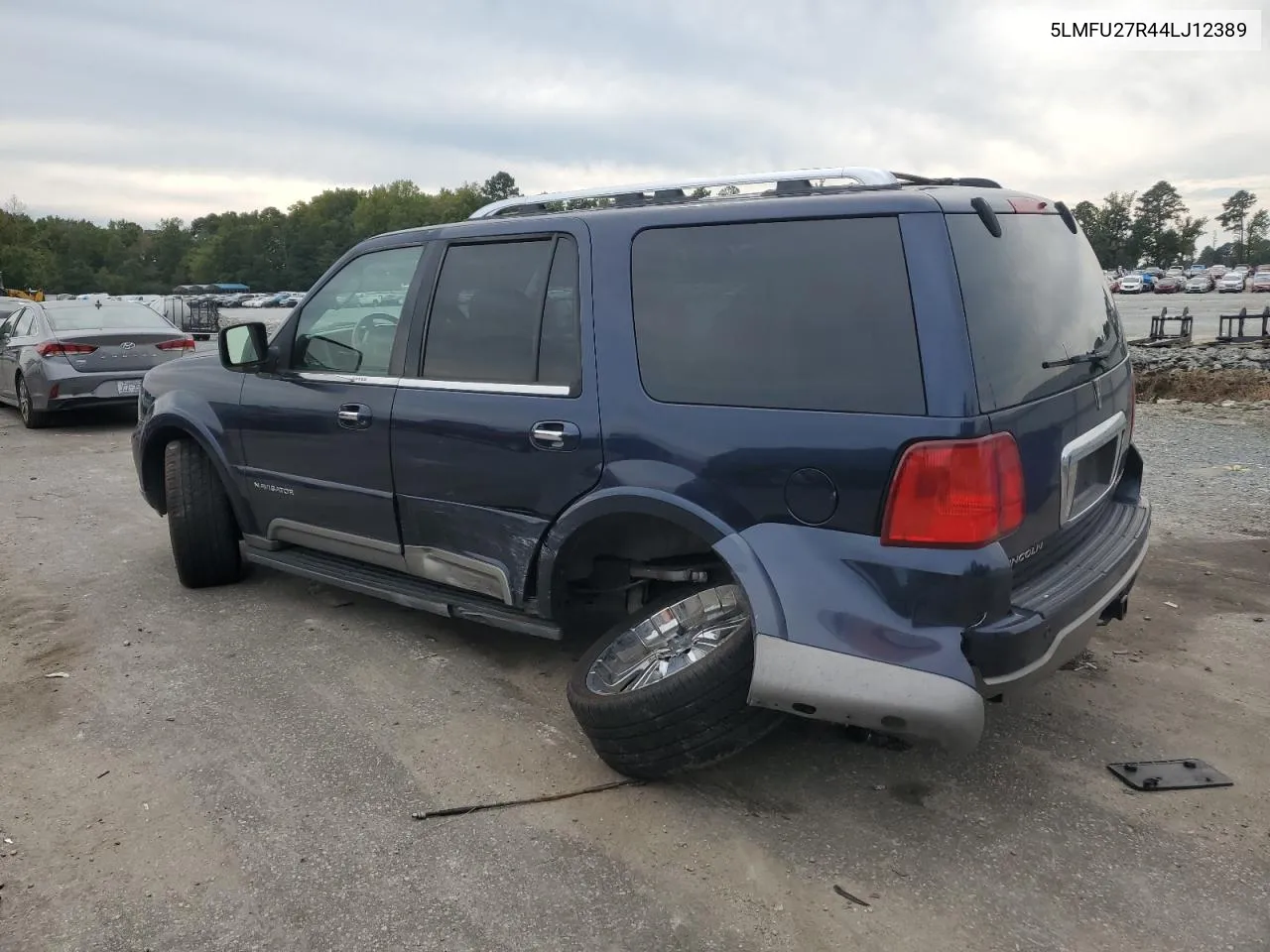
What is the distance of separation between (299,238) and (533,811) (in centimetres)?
13228

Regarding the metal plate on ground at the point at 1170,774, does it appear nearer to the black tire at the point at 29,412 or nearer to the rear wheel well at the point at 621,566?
the rear wheel well at the point at 621,566

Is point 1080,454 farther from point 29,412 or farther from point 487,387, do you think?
point 29,412

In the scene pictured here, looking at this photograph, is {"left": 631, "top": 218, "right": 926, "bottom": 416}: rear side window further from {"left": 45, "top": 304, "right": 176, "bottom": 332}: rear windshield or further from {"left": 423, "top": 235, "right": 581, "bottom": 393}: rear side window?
{"left": 45, "top": 304, "right": 176, "bottom": 332}: rear windshield

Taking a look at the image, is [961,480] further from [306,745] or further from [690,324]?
[306,745]

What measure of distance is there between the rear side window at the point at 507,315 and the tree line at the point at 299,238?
97005 mm

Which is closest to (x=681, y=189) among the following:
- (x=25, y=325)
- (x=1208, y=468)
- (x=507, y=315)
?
(x=507, y=315)

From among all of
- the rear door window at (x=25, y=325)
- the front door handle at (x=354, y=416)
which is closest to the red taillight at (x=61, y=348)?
the rear door window at (x=25, y=325)

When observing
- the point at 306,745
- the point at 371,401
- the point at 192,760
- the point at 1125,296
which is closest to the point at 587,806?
the point at 306,745

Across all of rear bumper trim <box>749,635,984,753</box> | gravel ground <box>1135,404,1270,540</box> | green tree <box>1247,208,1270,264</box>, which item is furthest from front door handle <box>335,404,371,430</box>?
green tree <box>1247,208,1270,264</box>

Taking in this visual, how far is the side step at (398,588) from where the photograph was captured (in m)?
3.65

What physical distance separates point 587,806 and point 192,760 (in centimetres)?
143

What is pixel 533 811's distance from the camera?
9.95 feet

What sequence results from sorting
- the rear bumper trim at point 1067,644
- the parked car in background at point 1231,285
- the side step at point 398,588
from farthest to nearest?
the parked car in background at point 1231,285 → the side step at point 398,588 → the rear bumper trim at point 1067,644

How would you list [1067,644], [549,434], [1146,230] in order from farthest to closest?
[1146,230]
[549,434]
[1067,644]
